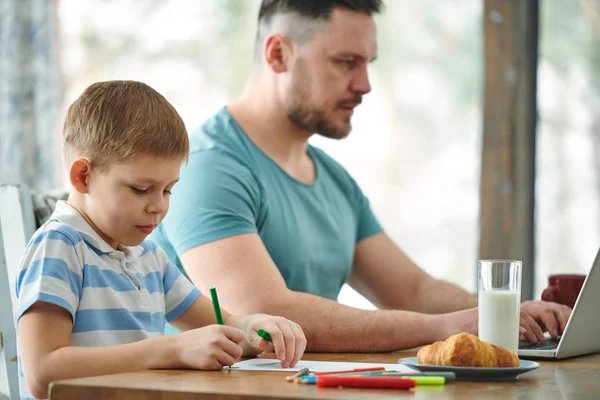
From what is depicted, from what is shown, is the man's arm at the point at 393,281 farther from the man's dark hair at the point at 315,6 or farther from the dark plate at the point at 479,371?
the dark plate at the point at 479,371

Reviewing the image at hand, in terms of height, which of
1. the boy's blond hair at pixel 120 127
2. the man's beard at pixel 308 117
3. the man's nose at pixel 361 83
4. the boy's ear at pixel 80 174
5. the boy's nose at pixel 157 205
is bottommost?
the boy's nose at pixel 157 205

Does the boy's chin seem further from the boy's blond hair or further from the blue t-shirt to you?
the blue t-shirt

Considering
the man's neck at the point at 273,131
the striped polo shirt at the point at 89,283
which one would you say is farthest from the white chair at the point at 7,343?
the man's neck at the point at 273,131

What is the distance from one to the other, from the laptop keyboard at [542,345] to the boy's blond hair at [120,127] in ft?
2.08

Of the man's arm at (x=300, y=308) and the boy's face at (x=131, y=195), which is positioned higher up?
the boy's face at (x=131, y=195)

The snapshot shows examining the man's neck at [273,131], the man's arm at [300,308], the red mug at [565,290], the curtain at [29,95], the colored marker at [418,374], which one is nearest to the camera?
the colored marker at [418,374]

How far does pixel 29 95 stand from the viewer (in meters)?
3.55

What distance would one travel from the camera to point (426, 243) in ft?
12.3

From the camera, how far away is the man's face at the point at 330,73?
6.28 feet

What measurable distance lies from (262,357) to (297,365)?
124 mm

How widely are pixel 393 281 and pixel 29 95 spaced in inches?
85.8

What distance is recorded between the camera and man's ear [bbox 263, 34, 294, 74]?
6.38ft

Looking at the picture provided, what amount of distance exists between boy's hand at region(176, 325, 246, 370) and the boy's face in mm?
231

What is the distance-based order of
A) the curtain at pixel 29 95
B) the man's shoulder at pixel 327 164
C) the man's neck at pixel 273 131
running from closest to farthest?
the man's neck at pixel 273 131, the man's shoulder at pixel 327 164, the curtain at pixel 29 95
